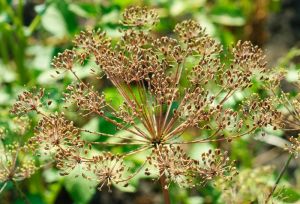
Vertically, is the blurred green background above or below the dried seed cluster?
above

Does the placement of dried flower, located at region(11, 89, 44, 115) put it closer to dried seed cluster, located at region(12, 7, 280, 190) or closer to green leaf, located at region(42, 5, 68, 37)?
dried seed cluster, located at region(12, 7, 280, 190)

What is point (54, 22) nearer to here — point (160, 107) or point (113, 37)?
point (113, 37)

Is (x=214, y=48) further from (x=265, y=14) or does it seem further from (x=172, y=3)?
(x=265, y=14)

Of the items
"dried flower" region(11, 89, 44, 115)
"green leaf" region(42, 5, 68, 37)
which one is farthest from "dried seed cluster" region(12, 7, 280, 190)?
"green leaf" region(42, 5, 68, 37)

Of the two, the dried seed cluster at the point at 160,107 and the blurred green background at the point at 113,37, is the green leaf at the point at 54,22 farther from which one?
the dried seed cluster at the point at 160,107

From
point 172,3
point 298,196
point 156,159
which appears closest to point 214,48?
point 156,159

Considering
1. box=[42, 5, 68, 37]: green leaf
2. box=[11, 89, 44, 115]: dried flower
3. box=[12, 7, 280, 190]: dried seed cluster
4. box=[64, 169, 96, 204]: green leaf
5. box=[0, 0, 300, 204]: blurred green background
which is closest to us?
box=[12, 7, 280, 190]: dried seed cluster
